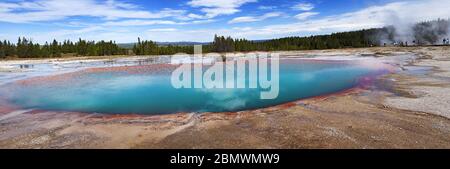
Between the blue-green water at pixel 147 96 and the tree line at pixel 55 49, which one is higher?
the tree line at pixel 55 49

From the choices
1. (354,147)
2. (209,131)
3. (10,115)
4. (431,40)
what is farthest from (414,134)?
(431,40)

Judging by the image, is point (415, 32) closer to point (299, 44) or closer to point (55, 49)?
point (299, 44)

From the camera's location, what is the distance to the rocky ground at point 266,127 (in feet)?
30.1

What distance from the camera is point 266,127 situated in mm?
10672

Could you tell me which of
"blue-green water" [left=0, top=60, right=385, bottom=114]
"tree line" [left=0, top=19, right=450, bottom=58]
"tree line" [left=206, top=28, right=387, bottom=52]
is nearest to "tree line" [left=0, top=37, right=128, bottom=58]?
"tree line" [left=0, top=19, right=450, bottom=58]

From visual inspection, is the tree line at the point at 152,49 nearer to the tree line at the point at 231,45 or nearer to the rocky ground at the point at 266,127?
the tree line at the point at 231,45

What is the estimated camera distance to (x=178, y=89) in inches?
843

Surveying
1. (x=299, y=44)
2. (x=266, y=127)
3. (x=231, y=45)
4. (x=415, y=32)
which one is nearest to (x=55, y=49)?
(x=231, y=45)

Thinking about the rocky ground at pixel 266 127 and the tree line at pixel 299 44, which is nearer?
the rocky ground at pixel 266 127

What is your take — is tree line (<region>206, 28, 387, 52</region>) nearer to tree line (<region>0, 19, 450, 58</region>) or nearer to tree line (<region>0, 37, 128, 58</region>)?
tree line (<region>0, 19, 450, 58</region>)

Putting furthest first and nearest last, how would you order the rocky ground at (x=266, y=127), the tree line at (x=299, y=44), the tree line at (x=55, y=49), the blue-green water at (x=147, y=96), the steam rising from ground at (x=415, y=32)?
the steam rising from ground at (x=415, y=32), the tree line at (x=299, y=44), the tree line at (x=55, y=49), the blue-green water at (x=147, y=96), the rocky ground at (x=266, y=127)

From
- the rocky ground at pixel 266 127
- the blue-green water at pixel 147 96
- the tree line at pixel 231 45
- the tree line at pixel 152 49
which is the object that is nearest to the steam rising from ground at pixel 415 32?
the tree line at pixel 231 45

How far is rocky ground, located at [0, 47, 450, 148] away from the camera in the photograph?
9.18 m
